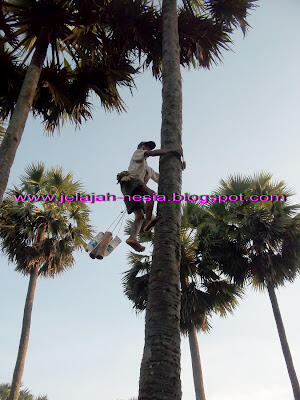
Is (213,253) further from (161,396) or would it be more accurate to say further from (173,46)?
(161,396)

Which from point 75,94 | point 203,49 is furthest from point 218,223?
point 75,94

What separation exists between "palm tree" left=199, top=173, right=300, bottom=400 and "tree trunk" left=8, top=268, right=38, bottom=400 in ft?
18.3

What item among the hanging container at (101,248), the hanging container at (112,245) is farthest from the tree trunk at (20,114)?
the hanging container at (112,245)

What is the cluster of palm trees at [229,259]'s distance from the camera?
10789 mm

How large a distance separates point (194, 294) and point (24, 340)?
534 centimetres

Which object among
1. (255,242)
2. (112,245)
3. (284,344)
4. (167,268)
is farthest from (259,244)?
(167,268)

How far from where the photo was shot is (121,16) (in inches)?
304

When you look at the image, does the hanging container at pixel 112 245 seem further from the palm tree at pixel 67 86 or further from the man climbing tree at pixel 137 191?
the palm tree at pixel 67 86

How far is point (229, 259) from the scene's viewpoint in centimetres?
1105

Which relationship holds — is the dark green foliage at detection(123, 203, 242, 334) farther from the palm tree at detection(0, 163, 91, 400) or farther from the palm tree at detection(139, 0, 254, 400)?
the palm tree at detection(139, 0, 254, 400)

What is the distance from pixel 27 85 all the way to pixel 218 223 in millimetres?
7451

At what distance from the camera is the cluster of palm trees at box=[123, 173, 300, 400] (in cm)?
1079

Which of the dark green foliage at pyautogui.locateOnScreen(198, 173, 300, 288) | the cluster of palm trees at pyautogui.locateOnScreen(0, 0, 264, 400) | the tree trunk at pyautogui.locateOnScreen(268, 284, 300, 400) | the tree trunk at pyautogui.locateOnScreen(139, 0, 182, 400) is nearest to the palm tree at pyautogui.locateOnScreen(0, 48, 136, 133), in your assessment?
the cluster of palm trees at pyautogui.locateOnScreen(0, 0, 264, 400)

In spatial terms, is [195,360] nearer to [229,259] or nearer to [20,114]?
[229,259]
